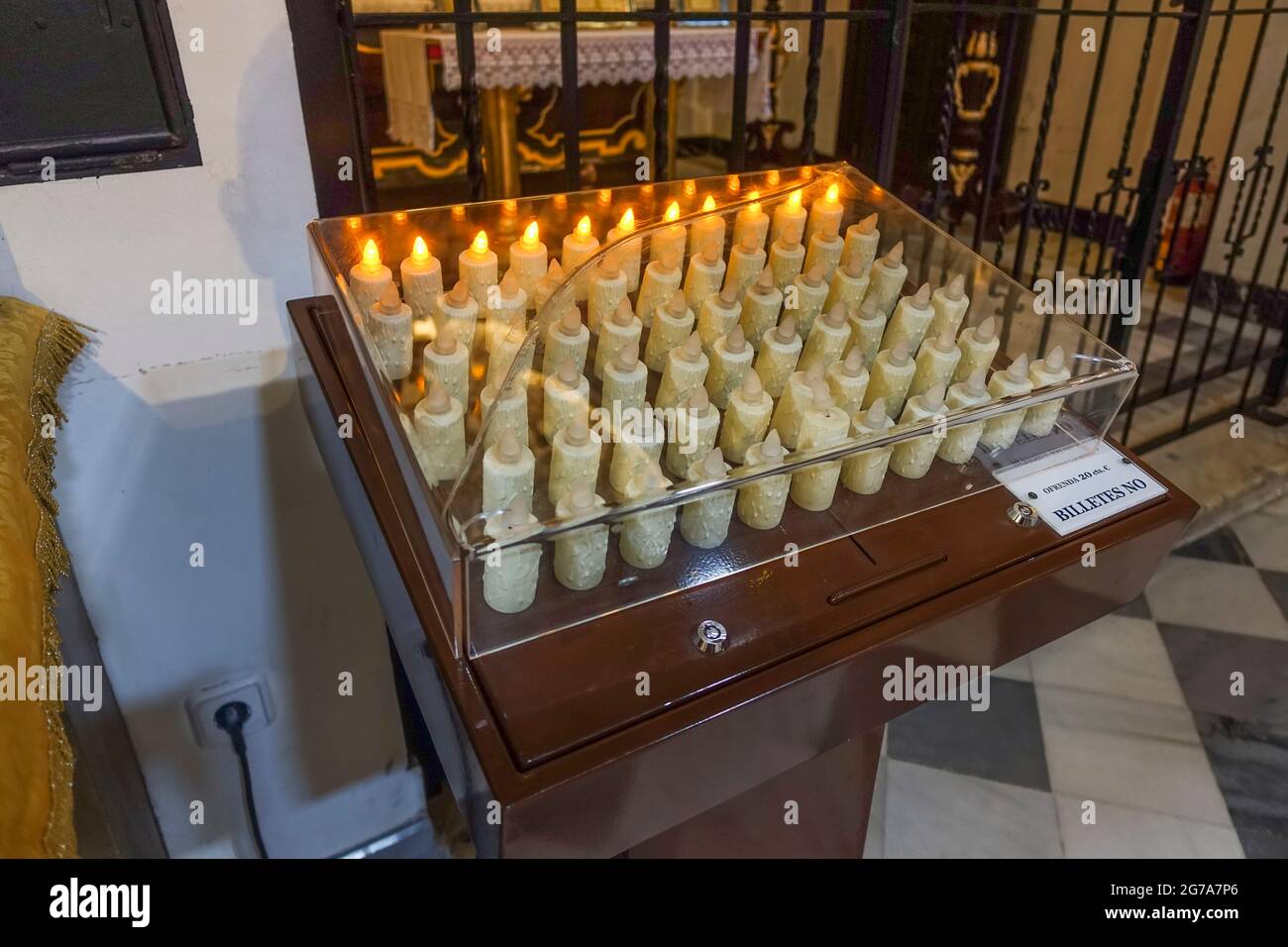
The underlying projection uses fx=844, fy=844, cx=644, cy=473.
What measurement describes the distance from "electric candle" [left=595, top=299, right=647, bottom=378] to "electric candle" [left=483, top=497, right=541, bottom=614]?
0.22 metres

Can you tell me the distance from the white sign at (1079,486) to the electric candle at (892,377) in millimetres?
129

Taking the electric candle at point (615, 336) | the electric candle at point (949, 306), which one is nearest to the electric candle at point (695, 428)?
the electric candle at point (615, 336)

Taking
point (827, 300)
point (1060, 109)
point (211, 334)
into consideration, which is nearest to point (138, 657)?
point (211, 334)

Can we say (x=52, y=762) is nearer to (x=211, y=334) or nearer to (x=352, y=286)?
(x=352, y=286)

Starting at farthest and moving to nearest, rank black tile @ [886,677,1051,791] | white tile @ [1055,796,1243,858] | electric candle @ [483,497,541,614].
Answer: black tile @ [886,677,1051,791], white tile @ [1055,796,1243,858], electric candle @ [483,497,541,614]

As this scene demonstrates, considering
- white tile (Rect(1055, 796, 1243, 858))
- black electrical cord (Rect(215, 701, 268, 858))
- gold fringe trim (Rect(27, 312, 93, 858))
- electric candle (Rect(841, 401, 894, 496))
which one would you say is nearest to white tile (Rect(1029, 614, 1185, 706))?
white tile (Rect(1055, 796, 1243, 858))

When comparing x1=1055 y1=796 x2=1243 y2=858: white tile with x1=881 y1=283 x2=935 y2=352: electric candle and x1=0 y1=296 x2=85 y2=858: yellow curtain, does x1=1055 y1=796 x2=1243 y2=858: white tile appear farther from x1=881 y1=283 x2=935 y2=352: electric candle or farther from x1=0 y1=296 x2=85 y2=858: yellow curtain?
x1=0 y1=296 x2=85 y2=858: yellow curtain

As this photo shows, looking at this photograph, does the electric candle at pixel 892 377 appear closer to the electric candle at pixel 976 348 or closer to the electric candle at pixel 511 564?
the electric candle at pixel 976 348

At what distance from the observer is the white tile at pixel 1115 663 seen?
183cm

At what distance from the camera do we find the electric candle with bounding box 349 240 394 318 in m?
0.83

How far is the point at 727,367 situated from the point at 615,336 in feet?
0.37

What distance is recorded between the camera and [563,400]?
2.36 ft

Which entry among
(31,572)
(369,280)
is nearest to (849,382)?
(369,280)

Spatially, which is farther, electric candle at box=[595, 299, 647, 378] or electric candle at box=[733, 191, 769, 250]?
electric candle at box=[733, 191, 769, 250]
